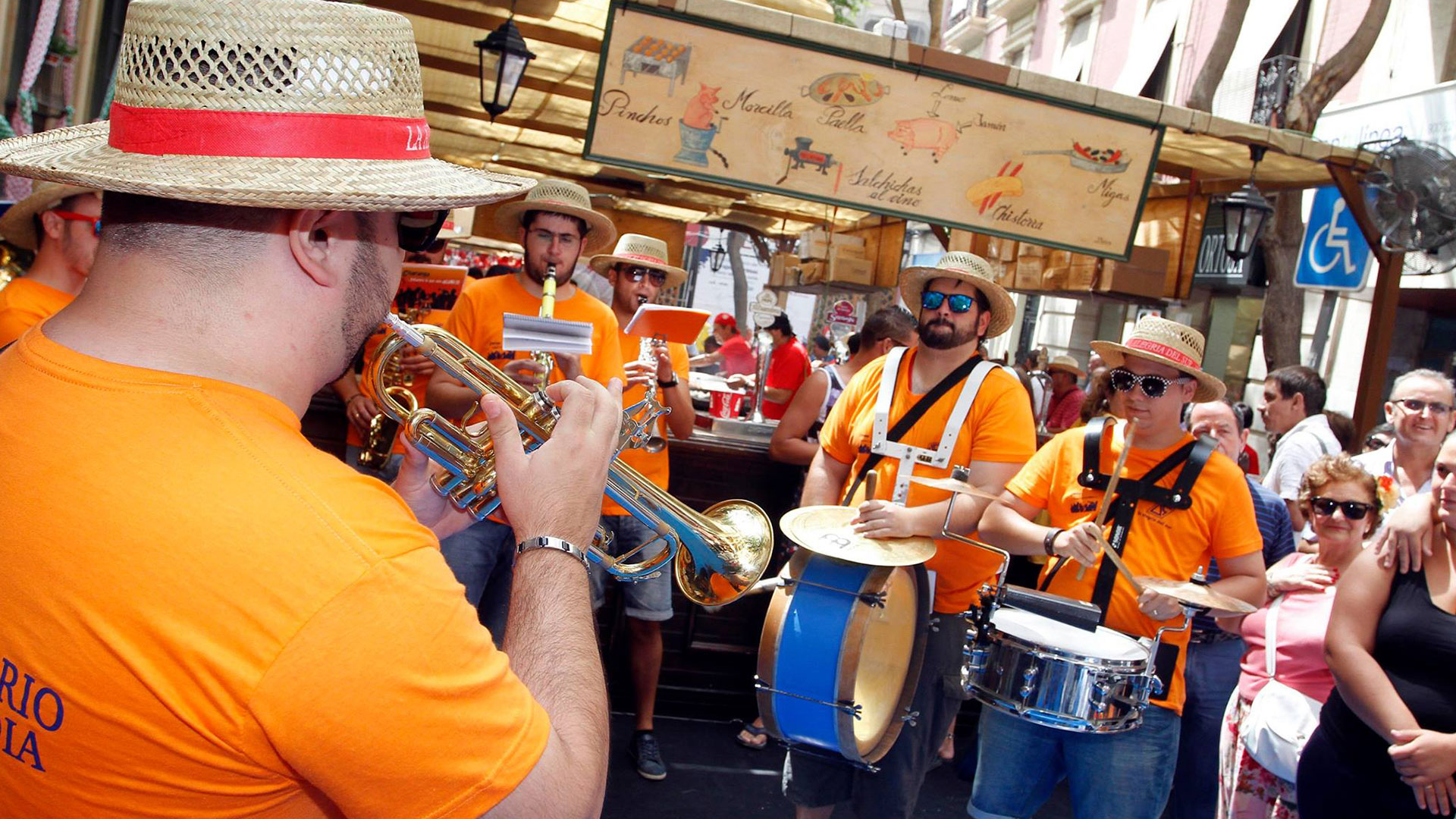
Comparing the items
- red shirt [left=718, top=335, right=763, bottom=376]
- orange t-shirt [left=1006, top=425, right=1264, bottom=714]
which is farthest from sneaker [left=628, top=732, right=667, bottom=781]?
red shirt [left=718, top=335, right=763, bottom=376]

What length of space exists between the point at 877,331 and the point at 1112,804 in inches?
140

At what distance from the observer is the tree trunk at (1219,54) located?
10.6 m

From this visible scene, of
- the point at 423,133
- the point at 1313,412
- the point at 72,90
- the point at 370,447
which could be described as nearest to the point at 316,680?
the point at 423,133

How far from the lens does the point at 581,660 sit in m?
1.33

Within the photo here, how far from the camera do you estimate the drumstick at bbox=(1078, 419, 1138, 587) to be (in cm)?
342

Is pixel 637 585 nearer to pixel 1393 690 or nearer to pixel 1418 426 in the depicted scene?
pixel 1393 690

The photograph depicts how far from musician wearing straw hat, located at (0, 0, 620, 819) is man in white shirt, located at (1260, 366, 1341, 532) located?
19.2 feet

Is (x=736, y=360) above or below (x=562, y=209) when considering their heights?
below

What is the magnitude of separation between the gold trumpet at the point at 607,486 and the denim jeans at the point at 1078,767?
4.71ft

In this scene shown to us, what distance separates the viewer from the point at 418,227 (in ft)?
4.73

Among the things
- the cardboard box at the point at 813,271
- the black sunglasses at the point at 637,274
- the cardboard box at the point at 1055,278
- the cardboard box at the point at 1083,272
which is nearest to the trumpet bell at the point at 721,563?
the black sunglasses at the point at 637,274

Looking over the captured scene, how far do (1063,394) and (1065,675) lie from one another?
332 inches

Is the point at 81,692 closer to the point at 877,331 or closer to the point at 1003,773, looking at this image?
the point at 1003,773

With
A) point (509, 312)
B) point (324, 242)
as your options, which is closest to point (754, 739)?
point (509, 312)
